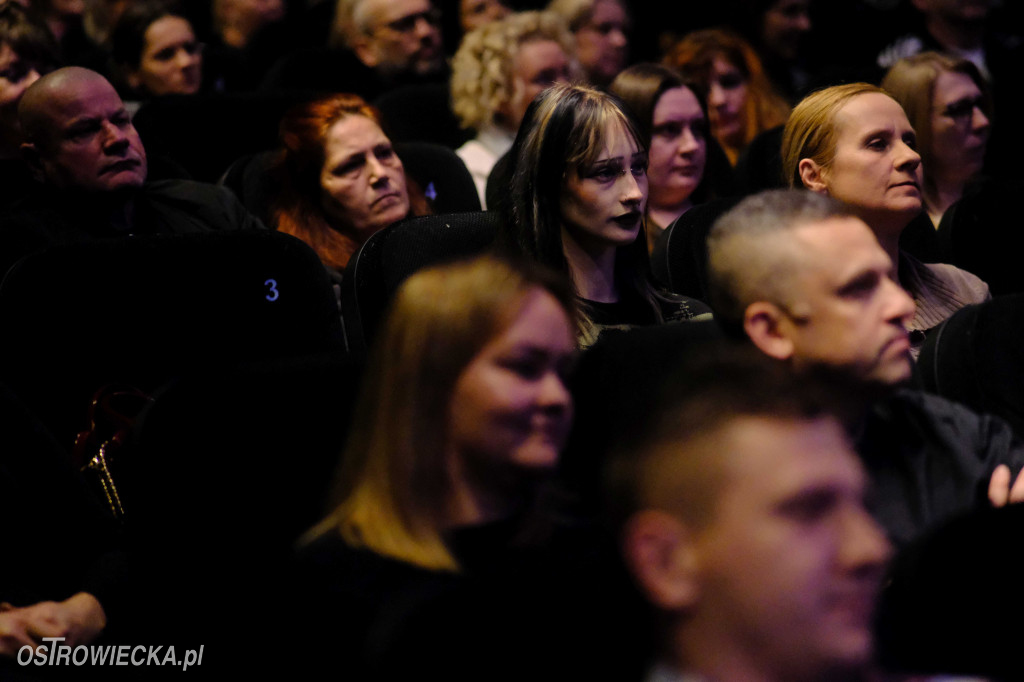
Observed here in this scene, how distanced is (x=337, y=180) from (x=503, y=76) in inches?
39.4

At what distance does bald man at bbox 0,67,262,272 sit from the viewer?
8.91 feet

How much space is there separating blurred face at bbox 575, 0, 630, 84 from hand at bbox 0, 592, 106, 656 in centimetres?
334

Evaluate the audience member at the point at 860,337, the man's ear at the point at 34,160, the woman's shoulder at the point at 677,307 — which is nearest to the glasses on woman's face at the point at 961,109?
the woman's shoulder at the point at 677,307

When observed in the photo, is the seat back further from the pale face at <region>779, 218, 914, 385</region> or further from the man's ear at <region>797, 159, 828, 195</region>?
the pale face at <region>779, 218, 914, 385</region>

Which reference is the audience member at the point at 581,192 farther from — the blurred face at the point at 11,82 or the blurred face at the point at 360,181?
the blurred face at the point at 11,82

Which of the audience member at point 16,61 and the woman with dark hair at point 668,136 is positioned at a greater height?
the audience member at point 16,61

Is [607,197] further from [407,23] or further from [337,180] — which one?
[407,23]

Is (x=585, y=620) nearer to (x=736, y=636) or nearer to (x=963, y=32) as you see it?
(x=736, y=636)

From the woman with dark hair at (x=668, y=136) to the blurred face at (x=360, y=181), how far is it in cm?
69

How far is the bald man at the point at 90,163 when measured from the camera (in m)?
2.71

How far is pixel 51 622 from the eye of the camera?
1504mm

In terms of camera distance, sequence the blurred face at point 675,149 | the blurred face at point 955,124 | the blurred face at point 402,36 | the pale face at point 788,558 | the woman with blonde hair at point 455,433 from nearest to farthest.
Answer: the pale face at point 788,558
the woman with blonde hair at point 455,433
the blurred face at point 955,124
the blurred face at point 675,149
the blurred face at point 402,36

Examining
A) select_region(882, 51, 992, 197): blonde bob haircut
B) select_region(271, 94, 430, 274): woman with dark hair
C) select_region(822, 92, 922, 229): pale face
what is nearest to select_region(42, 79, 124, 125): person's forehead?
select_region(271, 94, 430, 274): woman with dark hair

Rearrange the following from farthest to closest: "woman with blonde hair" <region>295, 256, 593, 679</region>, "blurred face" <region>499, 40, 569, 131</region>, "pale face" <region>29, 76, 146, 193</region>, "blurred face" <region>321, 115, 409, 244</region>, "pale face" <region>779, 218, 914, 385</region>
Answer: "blurred face" <region>499, 40, 569, 131</region>
"blurred face" <region>321, 115, 409, 244</region>
"pale face" <region>29, 76, 146, 193</region>
"pale face" <region>779, 218, 914, 385</region>
"woman with blonde hair" <region>295, 256, 593, 679</region>
